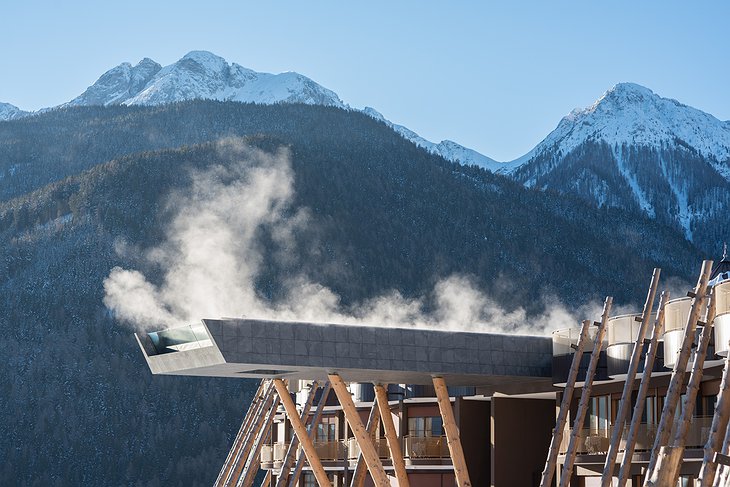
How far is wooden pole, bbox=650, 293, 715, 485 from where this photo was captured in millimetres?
26281

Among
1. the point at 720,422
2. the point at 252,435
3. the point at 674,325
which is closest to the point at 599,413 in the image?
the point at 674,325

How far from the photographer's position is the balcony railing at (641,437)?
37250 millimetres

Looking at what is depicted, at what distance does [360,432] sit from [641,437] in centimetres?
816

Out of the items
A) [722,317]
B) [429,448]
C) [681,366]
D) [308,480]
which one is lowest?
[681,366]

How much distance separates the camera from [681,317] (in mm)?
33812

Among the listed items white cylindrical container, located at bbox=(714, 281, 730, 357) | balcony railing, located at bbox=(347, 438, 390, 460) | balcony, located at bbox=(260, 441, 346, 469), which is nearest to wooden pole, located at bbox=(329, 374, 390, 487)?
white cylindrical container, located at bbox=(714, 281, 730, 357)

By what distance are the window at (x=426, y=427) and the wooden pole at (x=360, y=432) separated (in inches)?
709

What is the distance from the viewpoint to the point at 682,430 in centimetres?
2825

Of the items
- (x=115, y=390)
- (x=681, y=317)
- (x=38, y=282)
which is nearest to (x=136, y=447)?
(x=115, y=390)

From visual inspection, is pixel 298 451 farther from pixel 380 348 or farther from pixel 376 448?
pixel 380 348

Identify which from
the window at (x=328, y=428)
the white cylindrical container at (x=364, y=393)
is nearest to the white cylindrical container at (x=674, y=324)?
the white cylindrical container at (x=364, y=393)

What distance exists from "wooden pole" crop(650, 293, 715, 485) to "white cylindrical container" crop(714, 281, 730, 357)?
24 centimetres

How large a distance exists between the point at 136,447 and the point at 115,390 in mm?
10113

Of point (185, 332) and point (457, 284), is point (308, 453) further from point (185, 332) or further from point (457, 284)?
point (457, 284)
